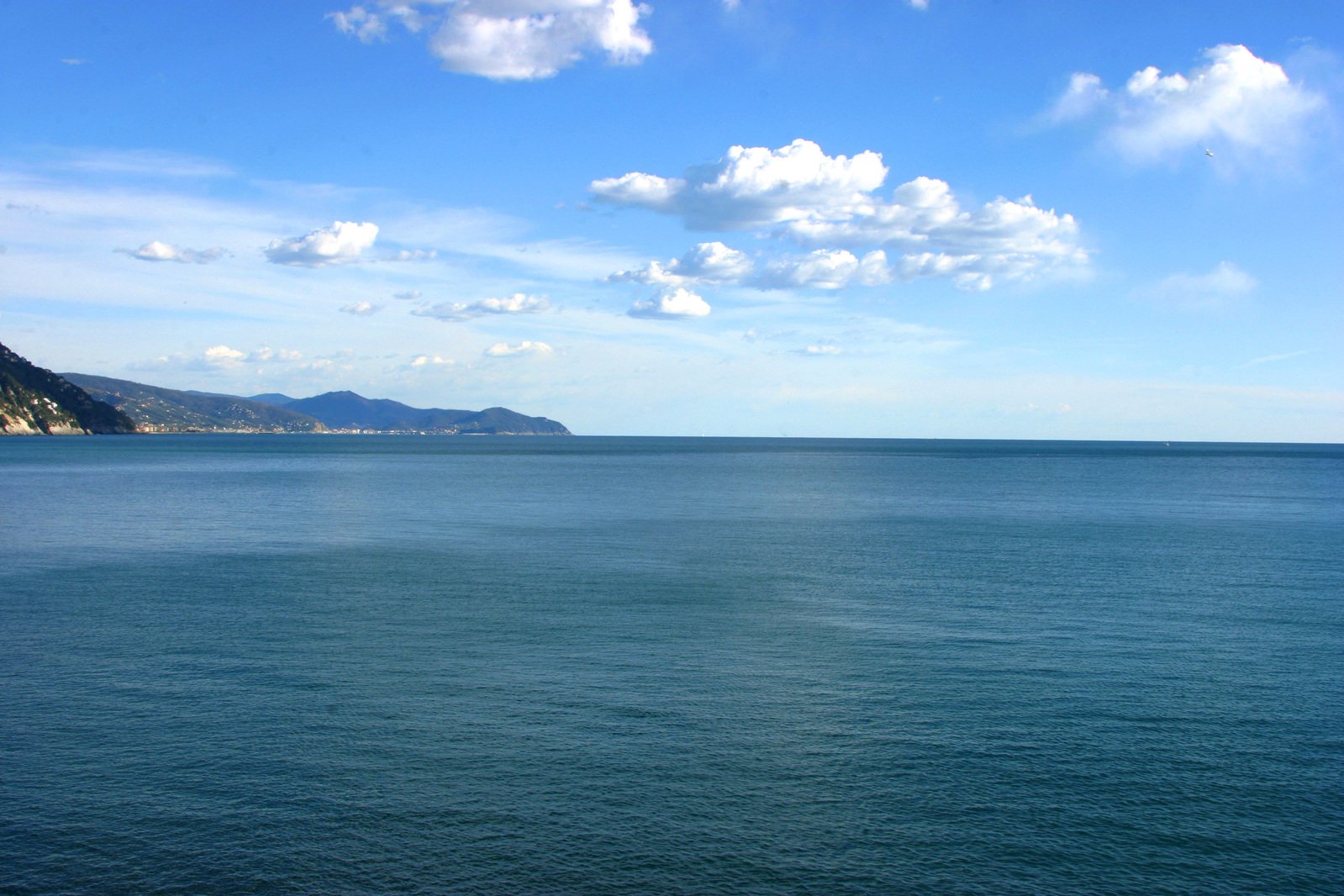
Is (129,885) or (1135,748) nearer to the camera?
(129,885)

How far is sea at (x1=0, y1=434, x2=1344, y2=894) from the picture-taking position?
73.8 feet

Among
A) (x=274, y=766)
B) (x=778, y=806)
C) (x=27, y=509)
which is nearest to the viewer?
(x=778, y=806)

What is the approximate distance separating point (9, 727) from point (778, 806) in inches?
902

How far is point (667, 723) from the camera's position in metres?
30.7

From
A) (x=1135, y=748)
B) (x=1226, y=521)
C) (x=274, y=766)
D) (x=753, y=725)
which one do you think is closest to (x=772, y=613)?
(x=753, y=725)

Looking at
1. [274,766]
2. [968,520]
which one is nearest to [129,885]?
[274,766]

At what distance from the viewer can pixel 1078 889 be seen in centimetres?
2150

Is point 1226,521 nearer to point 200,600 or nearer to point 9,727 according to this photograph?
point 200,600

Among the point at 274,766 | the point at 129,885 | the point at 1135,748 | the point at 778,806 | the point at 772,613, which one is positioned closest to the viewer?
the point at 129,885

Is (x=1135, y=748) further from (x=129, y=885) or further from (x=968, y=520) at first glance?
(x=968, y=520)

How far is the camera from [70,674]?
35.2m

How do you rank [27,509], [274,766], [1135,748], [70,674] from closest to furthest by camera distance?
[274,766] < [1135,748] < [70,674] < [27,509]

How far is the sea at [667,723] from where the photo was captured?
73.8 ft

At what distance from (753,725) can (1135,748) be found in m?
11.1
